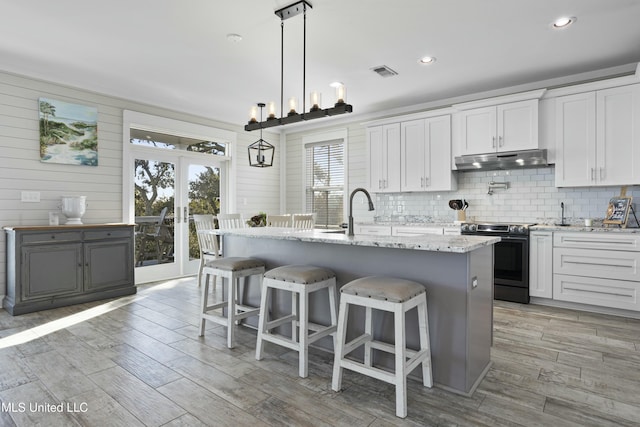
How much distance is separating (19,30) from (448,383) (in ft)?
14.8

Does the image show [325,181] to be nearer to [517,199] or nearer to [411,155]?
[411,155]

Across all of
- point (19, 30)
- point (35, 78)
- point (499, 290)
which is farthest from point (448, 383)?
point (35, 78)

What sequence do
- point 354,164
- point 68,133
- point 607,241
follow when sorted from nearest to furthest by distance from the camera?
point 607,241, point 68,133, point 354,164

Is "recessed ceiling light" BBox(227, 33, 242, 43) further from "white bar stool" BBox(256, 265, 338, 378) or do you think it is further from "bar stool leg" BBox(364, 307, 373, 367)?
"bar stool leg" BBox(364, 307, 373, 367)

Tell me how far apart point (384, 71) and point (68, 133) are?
392 cm

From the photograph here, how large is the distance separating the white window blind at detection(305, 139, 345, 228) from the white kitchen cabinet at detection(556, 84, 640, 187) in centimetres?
330

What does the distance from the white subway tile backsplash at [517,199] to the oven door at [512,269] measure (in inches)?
24.7

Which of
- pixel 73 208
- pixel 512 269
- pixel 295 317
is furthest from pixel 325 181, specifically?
pixel 295 317

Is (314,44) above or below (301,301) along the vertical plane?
above

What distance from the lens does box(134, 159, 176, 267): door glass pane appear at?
5.37 m

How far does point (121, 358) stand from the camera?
2691 millimetres

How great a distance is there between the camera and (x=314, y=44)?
3.56m

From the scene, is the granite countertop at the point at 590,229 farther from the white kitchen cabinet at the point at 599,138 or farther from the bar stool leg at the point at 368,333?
the bar stool leg at the point at 368,333

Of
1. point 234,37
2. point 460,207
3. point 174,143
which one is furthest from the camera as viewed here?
point 174,143
